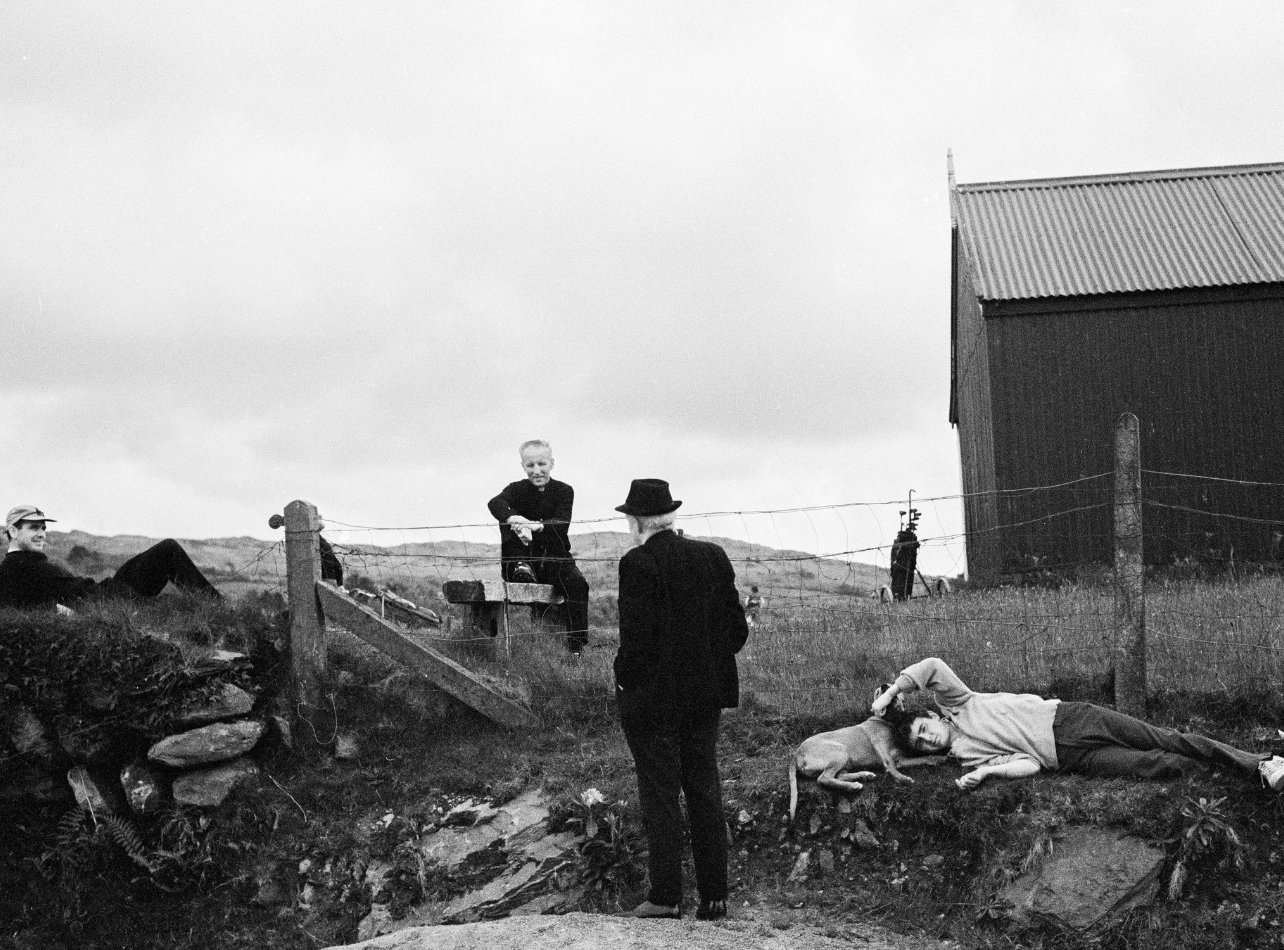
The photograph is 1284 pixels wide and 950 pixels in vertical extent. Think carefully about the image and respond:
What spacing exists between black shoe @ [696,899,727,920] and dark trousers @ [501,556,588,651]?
388 cm

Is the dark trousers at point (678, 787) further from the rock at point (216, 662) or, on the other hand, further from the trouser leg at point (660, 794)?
the rock at point (216, 662)

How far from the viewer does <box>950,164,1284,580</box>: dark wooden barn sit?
19000 millimetres

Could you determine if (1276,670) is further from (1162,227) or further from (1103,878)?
(1162,227)

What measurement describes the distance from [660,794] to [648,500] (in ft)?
4.92

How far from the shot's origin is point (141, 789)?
27.7ft

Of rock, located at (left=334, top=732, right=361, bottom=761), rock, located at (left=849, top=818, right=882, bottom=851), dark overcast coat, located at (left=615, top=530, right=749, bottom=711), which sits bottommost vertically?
rock, located at (left=849, top=818, right=882, bottom=851)

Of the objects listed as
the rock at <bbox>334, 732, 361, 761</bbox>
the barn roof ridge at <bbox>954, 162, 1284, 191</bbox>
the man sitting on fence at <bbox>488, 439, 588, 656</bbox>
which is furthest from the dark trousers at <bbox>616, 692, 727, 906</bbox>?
the barn roof ridge at <bbox>954, 162, 1284, 191</bbox>

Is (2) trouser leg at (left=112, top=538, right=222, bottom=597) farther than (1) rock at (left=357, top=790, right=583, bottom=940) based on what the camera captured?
Yes

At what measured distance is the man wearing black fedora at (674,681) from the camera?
21.8ft

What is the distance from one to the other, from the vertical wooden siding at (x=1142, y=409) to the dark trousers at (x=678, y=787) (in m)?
13.3

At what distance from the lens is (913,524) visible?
70.5ft

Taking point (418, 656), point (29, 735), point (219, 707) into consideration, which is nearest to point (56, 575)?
point (29, 735)

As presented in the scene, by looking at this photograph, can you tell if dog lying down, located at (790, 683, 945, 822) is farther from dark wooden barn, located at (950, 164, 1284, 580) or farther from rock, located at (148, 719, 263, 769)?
dark wooden barn, located at (950, 164, 1284, 580)

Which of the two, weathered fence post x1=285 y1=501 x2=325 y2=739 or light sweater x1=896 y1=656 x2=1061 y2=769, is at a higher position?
weathered fence post x1=285 y1=501 x2=325 y2=739
